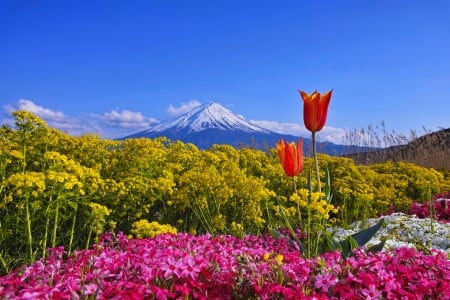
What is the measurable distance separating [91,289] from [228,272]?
0.75 meters

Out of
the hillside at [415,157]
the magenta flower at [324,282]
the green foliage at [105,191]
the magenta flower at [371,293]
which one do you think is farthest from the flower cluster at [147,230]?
the hillside at [415,157]

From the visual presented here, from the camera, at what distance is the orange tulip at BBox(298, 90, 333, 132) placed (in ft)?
13.1

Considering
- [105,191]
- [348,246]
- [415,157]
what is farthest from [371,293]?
[415,157]

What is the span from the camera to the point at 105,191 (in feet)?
16.1

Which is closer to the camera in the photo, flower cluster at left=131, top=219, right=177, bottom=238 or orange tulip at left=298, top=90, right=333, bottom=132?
orange tulip at left=298, top=90, right=333, bottom=132

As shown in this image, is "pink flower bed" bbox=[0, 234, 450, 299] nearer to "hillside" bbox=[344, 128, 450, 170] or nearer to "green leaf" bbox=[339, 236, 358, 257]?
"green leaf" bbox=[339, 236, 358, 257]

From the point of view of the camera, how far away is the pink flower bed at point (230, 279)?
246cm

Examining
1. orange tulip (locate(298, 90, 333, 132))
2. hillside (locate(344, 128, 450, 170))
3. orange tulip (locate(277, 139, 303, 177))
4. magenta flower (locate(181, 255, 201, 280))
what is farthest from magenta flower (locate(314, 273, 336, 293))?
hillside (locate(344, 128, 450, 170))

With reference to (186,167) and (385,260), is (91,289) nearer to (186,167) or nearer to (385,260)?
(385,260)

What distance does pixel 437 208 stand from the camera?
773cm

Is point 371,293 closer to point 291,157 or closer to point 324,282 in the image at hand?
point 324,282

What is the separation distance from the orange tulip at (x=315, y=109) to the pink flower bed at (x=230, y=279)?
48.5 inches

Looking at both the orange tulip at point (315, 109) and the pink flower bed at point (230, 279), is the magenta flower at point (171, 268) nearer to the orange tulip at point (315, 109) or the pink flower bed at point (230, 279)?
the pink flower bed at point (230, 279)

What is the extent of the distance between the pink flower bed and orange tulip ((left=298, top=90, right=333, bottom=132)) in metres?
1.23
